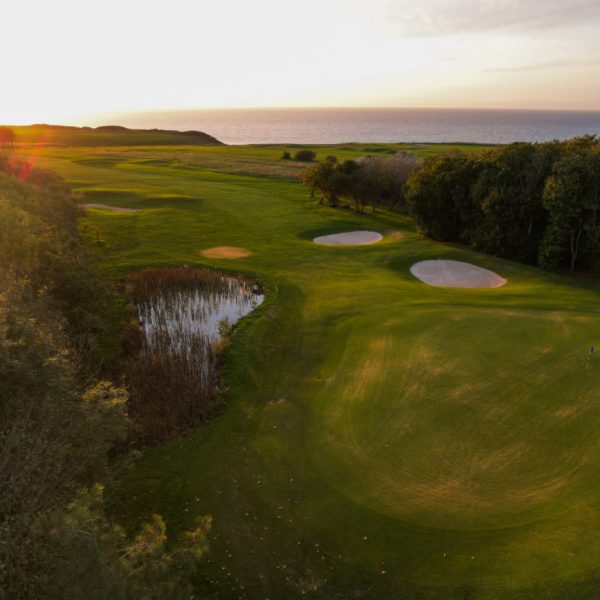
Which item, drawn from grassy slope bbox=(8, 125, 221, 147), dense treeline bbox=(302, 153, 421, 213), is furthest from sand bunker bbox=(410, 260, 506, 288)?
grassy slope bbox=(8, 125, 221, 147)

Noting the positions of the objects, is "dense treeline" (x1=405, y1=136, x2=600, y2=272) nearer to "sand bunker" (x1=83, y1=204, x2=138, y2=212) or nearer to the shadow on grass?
the shadow on grass

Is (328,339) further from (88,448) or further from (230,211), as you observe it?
(230,211)

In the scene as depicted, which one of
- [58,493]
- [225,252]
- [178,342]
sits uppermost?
[58,493]

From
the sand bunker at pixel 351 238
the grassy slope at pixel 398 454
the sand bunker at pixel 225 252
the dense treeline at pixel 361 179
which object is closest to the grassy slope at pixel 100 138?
the dense treeline at pixel 361 179

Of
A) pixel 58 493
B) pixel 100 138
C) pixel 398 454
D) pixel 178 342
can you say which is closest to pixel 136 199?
pixel 178 342

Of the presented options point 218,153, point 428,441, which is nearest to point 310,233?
point 428,441

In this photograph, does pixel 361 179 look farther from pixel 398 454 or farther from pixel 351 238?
pixel 398 454

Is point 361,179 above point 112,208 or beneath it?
above
